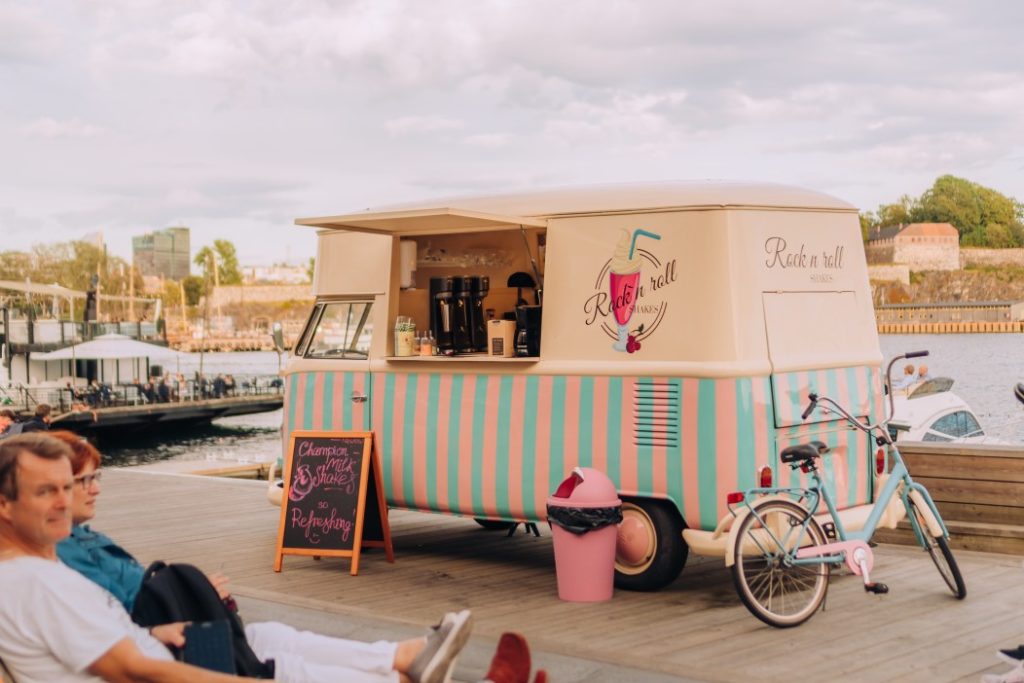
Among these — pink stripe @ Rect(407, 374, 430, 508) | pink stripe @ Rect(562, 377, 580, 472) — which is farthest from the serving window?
pink stripe @ Rect(562, 377, 580, 472)

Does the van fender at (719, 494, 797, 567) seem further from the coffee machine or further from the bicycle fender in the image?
the coffee machine

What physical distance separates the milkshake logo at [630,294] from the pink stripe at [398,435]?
63.6 inches

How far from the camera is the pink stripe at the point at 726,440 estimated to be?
7352 millimetres

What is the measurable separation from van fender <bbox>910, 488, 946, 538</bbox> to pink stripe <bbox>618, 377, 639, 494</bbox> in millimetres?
1621

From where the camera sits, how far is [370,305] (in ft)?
30.9

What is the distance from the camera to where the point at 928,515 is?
283 inches

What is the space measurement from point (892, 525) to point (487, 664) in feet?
9.88

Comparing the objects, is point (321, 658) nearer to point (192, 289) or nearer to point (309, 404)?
point (309, 404)

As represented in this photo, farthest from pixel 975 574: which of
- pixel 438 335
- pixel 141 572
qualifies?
pixel 141 572

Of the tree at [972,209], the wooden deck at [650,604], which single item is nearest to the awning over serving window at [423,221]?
the wooden deck at [650,604]

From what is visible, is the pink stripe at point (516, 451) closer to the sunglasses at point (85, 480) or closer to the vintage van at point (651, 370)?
the vintage van at point (651, 370)

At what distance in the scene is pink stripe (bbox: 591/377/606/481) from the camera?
25.8 ft

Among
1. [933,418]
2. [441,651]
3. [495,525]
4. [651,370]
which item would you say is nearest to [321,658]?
[441,651]

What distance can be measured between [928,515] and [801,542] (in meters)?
0.86
